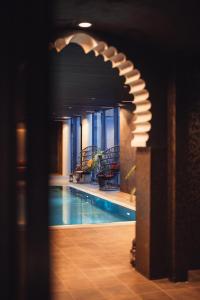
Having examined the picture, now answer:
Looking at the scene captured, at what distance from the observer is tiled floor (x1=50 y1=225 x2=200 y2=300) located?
4.33 m

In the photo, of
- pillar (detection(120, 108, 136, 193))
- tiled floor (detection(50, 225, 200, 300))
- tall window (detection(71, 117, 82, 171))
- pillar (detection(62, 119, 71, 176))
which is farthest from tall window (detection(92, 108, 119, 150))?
tiled floor (detection(50, 225, 200, 300))

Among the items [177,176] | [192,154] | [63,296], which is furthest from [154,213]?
[63,296]

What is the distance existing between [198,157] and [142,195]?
962mm

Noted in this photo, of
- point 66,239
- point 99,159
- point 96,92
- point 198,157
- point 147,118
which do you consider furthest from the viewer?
point 99,159

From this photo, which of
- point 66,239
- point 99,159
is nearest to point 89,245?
point 66,239

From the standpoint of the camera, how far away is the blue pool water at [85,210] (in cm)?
965

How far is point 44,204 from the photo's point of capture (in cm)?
75

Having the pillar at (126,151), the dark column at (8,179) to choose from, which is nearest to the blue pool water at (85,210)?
the pillar at (126,151)

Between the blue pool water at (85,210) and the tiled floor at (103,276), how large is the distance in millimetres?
1734

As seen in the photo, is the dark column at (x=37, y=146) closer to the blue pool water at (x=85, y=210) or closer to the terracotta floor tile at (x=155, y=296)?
the terracotta floor tile at (x=155, y=296)

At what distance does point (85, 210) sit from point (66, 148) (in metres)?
11.5

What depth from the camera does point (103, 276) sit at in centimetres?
500

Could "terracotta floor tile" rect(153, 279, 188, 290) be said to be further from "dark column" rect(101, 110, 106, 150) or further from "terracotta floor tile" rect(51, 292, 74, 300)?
"dark column" rect(101, 110, 106, 150)

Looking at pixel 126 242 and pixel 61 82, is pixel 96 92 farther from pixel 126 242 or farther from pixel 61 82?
pixel 126 242
